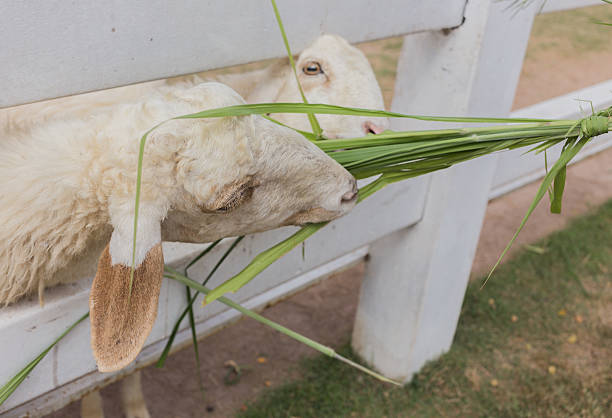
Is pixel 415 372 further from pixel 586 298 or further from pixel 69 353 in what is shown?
pixel 69 353

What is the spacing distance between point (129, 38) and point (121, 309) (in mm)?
604

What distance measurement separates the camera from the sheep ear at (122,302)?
49.1 inches

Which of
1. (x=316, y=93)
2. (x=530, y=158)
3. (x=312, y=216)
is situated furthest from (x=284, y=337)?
(x=312, y=216)

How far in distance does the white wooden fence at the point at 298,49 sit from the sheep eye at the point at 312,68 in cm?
10

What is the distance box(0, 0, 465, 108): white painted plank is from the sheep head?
0.70 ft

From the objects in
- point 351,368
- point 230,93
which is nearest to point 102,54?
point 230,93

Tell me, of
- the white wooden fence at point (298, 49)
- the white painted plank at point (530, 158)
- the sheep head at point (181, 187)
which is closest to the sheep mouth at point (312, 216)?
the sheep head at point (181, 187)

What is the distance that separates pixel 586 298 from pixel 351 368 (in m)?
1.53

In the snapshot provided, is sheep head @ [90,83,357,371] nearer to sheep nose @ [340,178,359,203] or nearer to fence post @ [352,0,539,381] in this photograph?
sheep nose @ [340,178,359,203]

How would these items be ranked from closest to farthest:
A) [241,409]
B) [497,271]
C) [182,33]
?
[182,33] → [241,409] → [497,271]

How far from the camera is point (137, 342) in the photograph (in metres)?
1.28

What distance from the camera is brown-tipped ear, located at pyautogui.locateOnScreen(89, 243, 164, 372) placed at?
124 cm

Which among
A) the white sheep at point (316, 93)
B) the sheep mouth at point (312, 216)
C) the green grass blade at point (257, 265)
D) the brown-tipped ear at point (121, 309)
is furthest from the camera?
the white sheep at point (316, 93)

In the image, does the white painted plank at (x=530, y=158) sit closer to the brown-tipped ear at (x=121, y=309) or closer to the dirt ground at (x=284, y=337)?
the dirt ground at (x=284, y=337)
